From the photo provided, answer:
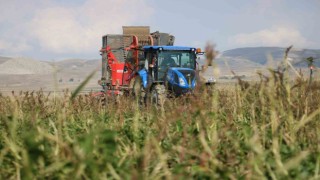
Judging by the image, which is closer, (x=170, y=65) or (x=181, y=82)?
(x=181, y=82)

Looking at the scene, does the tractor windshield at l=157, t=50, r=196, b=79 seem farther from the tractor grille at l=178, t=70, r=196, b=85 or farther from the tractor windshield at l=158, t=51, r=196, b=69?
the tractor grille at l=178, t=70, r=196, b=85

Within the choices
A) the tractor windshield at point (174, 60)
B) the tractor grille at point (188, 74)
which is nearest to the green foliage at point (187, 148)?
the tractor grille at point (188, 74)

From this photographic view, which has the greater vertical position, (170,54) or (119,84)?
(170,54)

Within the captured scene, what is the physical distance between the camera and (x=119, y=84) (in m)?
16.4

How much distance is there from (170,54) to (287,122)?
9.45m

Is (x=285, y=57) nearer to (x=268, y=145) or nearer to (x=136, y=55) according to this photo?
(x=268, y=145)

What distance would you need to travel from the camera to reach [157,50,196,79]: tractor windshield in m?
12.7

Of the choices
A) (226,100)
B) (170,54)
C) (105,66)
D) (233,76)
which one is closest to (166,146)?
(233,76)

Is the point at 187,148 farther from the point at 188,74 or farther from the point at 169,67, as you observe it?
the point at 169,67

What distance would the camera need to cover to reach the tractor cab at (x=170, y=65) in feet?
40.1

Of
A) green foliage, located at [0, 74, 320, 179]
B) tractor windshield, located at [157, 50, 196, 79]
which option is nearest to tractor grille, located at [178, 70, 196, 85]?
tractor windshield, located at [157, 50, 196, 79]

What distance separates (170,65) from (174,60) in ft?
0.74

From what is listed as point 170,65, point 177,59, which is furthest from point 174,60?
point 170,65

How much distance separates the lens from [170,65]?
1291cm
